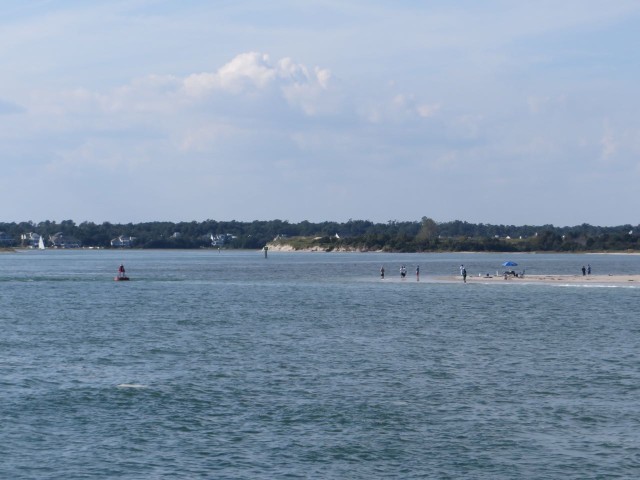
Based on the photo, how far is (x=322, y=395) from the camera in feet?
119

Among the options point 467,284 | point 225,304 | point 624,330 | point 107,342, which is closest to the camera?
point 107,342

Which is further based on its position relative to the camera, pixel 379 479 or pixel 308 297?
pixel 308 297

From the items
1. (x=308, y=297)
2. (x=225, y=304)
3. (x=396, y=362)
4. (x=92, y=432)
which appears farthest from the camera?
(x=308, y=297)

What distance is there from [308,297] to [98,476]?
67075mm

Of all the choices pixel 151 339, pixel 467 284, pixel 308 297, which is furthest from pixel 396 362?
pixel 467 284

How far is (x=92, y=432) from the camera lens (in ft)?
101

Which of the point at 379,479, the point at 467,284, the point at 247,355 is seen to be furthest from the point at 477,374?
the point at 467,284

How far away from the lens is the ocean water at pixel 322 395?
27078mm

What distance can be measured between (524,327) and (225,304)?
101 feet

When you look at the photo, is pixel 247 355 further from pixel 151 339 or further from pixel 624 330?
pixel 624 330

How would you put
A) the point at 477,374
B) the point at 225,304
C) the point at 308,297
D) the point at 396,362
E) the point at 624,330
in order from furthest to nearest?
the point at 308,297 → the point at 225,304 → the point at 624,330 → the point at 396,362 → the point at 477,374

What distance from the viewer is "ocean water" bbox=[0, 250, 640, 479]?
27078 millimetres

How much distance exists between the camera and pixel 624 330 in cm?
5919

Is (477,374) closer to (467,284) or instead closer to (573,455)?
(573,455)
